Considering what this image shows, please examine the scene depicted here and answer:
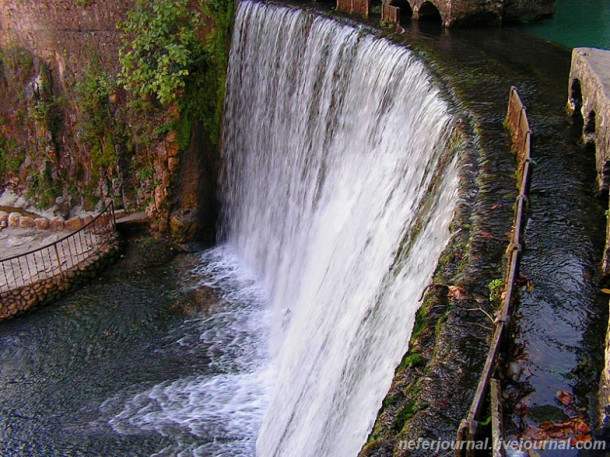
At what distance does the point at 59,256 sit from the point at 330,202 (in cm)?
769

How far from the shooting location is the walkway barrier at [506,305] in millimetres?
3705

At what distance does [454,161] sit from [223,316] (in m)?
7.25

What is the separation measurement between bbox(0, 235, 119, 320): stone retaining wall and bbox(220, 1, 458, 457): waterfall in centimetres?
290

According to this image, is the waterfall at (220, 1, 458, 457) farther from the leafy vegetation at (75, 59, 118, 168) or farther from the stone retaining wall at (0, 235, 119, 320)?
the leafy vegetation at (75, 59, 118, 168)

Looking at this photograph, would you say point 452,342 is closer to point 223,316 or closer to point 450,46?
point 450,46

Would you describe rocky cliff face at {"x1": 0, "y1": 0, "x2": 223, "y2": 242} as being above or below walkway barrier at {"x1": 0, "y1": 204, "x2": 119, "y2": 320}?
above

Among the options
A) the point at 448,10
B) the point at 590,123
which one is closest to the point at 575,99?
the point at 590,123

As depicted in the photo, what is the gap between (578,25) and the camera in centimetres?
1580

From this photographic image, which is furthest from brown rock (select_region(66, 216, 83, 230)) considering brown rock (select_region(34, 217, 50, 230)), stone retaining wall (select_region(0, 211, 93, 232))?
brown rock (select_region(34, 217, 50, 230))

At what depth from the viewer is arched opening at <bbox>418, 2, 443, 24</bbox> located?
13177 mm

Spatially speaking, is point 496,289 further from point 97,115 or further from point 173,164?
point 97,115

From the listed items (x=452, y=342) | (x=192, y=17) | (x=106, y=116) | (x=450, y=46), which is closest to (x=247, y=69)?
(x=192, y=17)

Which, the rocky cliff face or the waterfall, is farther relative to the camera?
the rocky cliff face

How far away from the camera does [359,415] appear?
6.04 m
